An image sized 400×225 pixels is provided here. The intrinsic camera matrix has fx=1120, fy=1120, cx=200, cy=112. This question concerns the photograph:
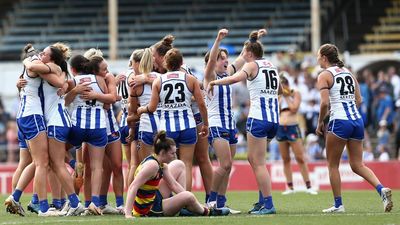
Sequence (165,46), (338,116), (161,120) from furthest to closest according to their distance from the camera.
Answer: (165,46) < (338,116) < (161,120)

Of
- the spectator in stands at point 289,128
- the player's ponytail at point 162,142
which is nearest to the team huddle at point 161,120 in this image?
the player's ponytail at point 162,142

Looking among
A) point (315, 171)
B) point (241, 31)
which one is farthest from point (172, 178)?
point (241, 31)

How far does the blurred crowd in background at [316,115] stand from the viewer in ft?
85.7

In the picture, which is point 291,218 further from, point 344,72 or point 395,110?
point 395,110

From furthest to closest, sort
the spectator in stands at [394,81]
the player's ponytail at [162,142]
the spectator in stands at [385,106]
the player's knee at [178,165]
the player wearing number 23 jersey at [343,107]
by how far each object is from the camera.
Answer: the spectator in stands at [394,81]
the spectator in stands at [385,106]
the player wearing number 23 jersey at [343,107]
the player's knee at [178,165]
the player's ponytail at [162,142]

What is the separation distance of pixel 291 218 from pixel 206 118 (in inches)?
70.9

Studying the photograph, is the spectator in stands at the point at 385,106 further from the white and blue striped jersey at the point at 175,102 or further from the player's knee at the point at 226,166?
the white and blue striped jersey at the point at 175,102

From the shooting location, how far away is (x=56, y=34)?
3672 cm

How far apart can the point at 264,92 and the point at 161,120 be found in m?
1.39

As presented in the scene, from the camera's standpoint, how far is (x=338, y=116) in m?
14.6

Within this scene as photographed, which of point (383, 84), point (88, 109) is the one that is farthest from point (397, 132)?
point (88, 109)

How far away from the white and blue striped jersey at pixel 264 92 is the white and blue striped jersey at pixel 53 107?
7.87 feet

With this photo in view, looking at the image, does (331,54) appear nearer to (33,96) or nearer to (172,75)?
(172,75)

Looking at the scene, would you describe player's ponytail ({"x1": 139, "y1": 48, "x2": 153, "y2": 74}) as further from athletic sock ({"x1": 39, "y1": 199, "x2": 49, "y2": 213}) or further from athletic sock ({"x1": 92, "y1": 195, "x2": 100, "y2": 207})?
athletic sock ({"x1": 39, "y1": 199, "x2": 49, "y2": 213})
